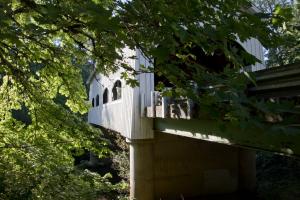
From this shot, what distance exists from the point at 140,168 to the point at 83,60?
26.2ft

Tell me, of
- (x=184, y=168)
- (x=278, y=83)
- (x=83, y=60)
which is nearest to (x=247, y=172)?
(x=184, y=168)

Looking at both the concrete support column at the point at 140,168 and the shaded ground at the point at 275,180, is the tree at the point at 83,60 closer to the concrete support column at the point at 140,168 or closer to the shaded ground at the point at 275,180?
the concrete support column at the point at 140,168

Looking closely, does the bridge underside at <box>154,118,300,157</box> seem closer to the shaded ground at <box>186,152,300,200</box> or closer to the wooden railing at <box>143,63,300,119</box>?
the wooden railing at <box>143,63,300,119</box>

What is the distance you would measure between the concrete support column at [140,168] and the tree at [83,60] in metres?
6.01

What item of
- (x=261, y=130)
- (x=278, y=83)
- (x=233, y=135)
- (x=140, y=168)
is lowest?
(x=140, y=168)

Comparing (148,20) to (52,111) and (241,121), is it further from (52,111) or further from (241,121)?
(52,111)

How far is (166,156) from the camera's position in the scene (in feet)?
45.1

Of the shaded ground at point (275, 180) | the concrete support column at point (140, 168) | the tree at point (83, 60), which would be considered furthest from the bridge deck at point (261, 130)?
the shaded ground at point (275, 180)

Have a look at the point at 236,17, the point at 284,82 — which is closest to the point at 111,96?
the point at 284,82

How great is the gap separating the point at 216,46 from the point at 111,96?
15437 mm

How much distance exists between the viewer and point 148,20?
99.1 inches

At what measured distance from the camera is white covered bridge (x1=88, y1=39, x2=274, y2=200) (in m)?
12.2

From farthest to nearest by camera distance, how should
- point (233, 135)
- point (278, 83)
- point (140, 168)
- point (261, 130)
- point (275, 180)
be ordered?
1. point (275, 180)
2. point (140, 168)
3. point (233, 135)
4. point (278, 83)
5. point (261, 130)

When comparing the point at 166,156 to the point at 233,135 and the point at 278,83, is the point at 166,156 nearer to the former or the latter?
the point at 233,135
